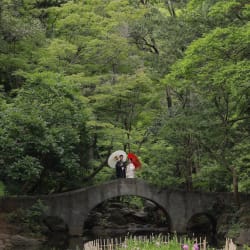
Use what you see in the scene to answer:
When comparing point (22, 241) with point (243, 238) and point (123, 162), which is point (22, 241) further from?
point (243, 238)

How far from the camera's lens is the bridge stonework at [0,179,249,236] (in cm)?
2431

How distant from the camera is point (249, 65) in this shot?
16.3m

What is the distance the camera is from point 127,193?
25.2 meters

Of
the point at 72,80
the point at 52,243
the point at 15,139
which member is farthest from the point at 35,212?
the point at 72,80

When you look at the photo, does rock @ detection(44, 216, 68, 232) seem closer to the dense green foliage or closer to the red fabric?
the dense green foliage

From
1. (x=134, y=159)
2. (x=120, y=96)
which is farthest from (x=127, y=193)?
(x=120, y=96)

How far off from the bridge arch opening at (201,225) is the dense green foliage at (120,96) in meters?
1.63

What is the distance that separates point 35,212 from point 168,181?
648 centimetres

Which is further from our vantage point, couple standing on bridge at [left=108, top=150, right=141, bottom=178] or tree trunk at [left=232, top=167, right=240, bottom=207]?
couple standing on bridge at [left=108, top=150, right=141, bottom=178]

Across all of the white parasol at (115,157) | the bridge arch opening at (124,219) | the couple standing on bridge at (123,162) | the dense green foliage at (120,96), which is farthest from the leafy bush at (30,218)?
the bridge arch opening at (124,219)

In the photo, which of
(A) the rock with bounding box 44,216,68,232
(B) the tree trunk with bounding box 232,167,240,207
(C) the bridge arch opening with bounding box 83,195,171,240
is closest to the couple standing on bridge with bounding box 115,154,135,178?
(C) the bridge arch opening with bounding box 83,195,171,240

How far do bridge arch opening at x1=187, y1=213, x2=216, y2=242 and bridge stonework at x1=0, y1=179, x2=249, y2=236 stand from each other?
0.65 m

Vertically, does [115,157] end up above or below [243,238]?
above

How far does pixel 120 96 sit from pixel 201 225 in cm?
835
